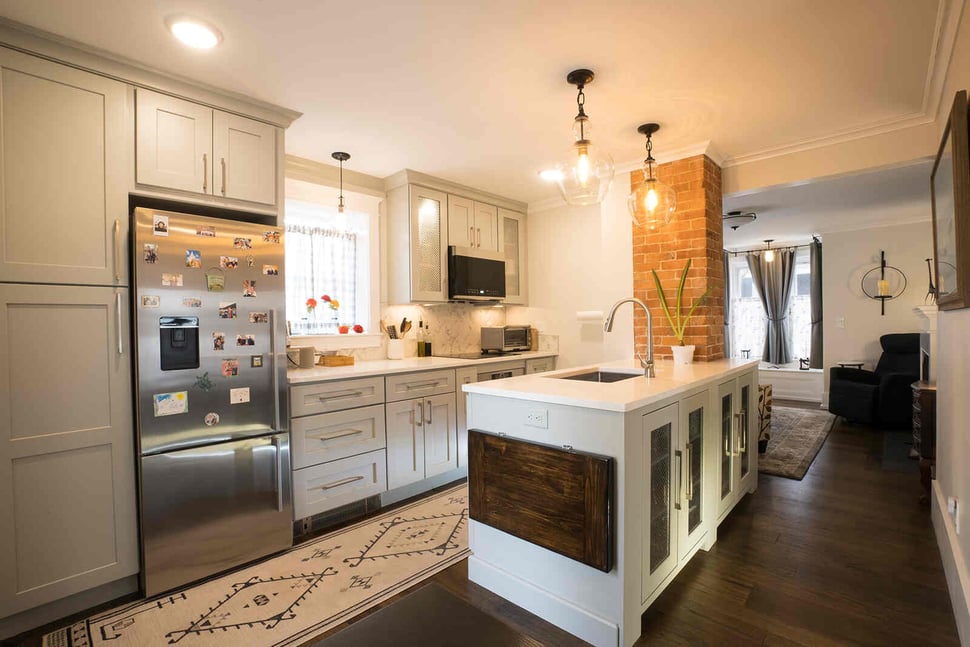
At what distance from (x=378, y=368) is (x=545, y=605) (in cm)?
180

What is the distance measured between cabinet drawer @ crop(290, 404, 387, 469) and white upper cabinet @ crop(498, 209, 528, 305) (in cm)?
212

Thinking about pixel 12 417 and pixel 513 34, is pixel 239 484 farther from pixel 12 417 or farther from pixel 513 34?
pixel 513 34

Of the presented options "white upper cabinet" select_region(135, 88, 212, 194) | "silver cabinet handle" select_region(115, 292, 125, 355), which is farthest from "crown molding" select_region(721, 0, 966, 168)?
"silver cabinet handle" select_region(115, 292, 125, 355)

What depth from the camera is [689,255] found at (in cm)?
335

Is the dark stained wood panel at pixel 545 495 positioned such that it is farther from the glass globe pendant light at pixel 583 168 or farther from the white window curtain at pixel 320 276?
the white window curtain at pixel 320 276

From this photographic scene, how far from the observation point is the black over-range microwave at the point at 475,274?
403 centimetres

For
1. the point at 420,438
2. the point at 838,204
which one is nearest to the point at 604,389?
the point at 420,438

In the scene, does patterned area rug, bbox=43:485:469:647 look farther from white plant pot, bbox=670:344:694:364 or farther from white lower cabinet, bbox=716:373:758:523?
white plant pot, bbox=670:344:694:364

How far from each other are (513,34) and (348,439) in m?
2.38

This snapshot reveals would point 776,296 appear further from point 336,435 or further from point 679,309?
point 336,435

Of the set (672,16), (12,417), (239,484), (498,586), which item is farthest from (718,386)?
(12,417)

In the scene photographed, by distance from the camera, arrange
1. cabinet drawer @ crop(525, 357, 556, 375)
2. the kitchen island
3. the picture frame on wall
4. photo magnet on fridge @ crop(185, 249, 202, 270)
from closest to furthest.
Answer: the picture frame on wall < the kitchen island < photo magnet on fridge @ crop(185, 249, 202, 270) < cabinet drawer @ crop(525, 357, 556, 375)

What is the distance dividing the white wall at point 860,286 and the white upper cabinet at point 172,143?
23.4 feet

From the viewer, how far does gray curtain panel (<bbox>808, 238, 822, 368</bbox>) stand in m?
6.68
